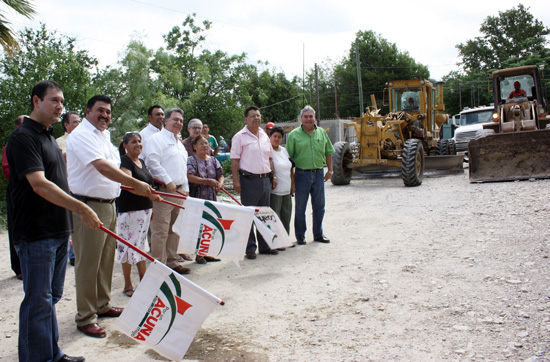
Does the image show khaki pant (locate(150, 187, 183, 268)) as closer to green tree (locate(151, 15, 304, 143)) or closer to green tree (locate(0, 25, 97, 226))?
green tree (locate(0, 25, 97, 226))

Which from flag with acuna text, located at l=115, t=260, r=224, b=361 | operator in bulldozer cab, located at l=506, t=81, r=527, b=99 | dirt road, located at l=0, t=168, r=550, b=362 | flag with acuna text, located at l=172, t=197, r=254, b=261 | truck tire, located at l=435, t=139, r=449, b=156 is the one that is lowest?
dirt road, located at l=0, t=168, r=550, b=362

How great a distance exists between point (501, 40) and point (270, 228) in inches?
2327

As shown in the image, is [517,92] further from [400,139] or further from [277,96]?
[277,96]

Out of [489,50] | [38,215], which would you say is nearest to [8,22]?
[38,215]

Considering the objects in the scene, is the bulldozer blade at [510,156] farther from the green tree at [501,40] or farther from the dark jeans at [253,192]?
the green tree at [501,40]

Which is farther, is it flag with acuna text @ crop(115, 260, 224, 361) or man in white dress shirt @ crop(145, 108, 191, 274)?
man in white dress shirt @ crop(145, 108, 191, 274)

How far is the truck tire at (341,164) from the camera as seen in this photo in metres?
13.4

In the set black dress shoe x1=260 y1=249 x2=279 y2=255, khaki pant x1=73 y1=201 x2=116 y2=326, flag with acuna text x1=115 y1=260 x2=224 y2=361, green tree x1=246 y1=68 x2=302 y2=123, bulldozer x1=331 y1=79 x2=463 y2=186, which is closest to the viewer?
flag with acuna text x1=115 y1=260 x2=224 y2=361

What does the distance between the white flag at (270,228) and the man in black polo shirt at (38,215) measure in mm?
2623

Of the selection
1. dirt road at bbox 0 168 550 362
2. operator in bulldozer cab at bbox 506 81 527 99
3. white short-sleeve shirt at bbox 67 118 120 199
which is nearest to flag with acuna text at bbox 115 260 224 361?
dirt road at bbox 0 168 550 362

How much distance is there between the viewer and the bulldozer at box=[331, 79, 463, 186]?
12859 millimetres

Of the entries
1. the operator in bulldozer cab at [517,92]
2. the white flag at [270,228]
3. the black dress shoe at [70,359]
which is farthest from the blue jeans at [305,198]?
the operator in bulldozer cab at [517,92]

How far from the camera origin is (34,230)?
9.62ft

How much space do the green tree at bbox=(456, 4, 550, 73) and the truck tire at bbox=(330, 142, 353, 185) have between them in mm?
45924
